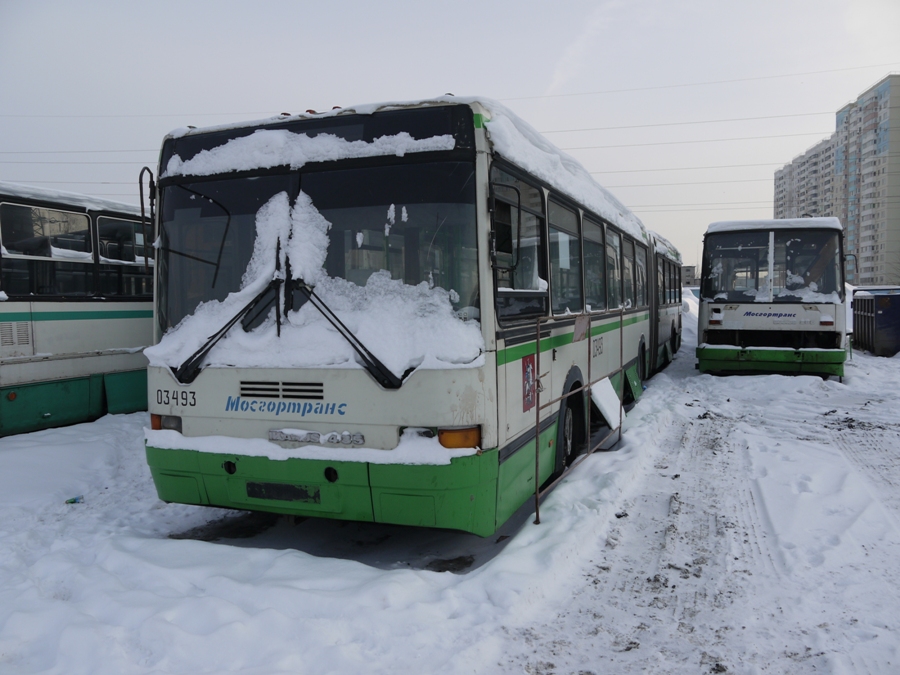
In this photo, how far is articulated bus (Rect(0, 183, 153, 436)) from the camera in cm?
784

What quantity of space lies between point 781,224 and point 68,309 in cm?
1215

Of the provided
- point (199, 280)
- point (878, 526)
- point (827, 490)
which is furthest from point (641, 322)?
point (199, 280)

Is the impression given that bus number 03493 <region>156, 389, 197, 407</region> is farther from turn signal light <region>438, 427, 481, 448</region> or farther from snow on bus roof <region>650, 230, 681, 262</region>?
snow on bus roof <region>650, 230, 681, 262</region>

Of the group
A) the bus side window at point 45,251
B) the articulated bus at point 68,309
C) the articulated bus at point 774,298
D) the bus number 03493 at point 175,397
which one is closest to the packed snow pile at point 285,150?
the bus number 03493 at point 175,397

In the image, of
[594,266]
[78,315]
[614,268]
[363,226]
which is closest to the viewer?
[363,226]

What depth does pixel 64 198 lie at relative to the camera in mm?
8633

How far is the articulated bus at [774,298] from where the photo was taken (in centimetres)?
1241

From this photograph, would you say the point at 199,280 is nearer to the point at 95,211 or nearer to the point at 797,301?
the point at 95,211

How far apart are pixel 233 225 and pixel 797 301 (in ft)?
36.8

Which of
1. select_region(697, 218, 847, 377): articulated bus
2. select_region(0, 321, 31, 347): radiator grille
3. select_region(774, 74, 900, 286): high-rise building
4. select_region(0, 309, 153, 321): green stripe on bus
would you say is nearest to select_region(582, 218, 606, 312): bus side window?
select_region(697, 218, 847, 377): articulated bus

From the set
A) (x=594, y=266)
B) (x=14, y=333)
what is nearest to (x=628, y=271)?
(x=594, y=266)

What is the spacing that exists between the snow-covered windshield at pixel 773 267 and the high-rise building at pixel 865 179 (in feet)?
236

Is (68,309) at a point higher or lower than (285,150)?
lower

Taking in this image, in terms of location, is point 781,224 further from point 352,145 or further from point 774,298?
point 352,145
